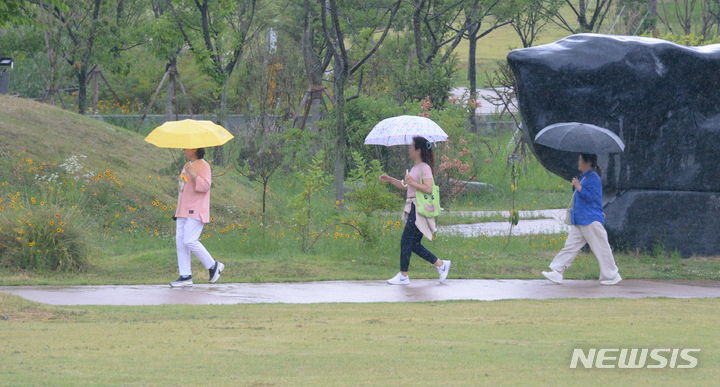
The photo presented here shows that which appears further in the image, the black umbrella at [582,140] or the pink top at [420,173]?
the black umbrella at [582,140]

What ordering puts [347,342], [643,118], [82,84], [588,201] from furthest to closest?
[82,84]
[643,118]
[588,201]
[347,342]

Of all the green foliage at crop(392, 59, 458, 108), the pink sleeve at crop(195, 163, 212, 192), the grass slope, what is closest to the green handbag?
the pink sleeve at crop(195, 163, 212, 192)

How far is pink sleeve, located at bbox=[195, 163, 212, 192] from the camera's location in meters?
11.6

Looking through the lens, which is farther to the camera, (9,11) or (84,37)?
(84,37)

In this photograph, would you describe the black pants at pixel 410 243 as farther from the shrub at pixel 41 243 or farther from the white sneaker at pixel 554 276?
the shrub at pixel 41 243

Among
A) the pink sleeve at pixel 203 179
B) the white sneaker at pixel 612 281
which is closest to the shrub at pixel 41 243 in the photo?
the pink sleeve at pixel 203 179

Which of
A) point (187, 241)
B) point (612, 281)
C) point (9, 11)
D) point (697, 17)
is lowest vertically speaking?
point (612, 281)

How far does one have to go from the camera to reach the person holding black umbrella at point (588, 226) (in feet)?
40.6

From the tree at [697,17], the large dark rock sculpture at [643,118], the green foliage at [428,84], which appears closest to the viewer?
the large dark rock sculpture at [643,118]

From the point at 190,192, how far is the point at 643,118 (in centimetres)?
650

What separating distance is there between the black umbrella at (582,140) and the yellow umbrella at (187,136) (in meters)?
3.76

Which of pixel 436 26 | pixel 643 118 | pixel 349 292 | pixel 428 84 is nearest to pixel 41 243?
pixel 349 292

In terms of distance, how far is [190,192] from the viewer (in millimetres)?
11703

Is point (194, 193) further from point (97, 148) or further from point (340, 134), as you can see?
point (97, 148)
